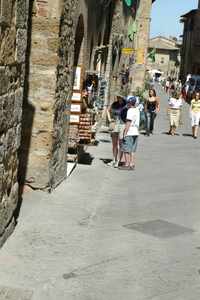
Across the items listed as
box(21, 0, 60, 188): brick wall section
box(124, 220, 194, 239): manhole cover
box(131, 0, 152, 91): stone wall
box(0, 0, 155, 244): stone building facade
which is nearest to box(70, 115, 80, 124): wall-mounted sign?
box(0, 0, 155, 244): stone building facade

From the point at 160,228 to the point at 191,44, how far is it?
88038 millimetres

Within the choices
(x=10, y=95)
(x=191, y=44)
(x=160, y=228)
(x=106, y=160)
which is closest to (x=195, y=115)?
(x=106, y=160)

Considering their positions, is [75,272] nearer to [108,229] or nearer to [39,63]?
[108,229]

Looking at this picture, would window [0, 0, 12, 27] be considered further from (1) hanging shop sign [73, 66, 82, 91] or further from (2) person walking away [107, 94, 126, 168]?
(2) person walking away [107, 94, 126, 168]

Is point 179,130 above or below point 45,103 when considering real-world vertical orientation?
below

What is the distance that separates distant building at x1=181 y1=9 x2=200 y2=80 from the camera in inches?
3342

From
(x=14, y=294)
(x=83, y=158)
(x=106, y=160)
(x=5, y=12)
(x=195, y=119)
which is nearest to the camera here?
(x=14, y=294)

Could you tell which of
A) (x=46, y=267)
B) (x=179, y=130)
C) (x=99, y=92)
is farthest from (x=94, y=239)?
(x=179, y=130)

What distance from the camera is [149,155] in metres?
16.9

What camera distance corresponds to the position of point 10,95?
22.7ft

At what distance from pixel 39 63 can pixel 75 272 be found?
424cm

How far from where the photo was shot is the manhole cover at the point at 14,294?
227 inches

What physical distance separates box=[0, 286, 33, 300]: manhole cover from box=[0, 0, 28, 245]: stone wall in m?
1.16

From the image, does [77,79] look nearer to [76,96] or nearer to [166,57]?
[76,96]
